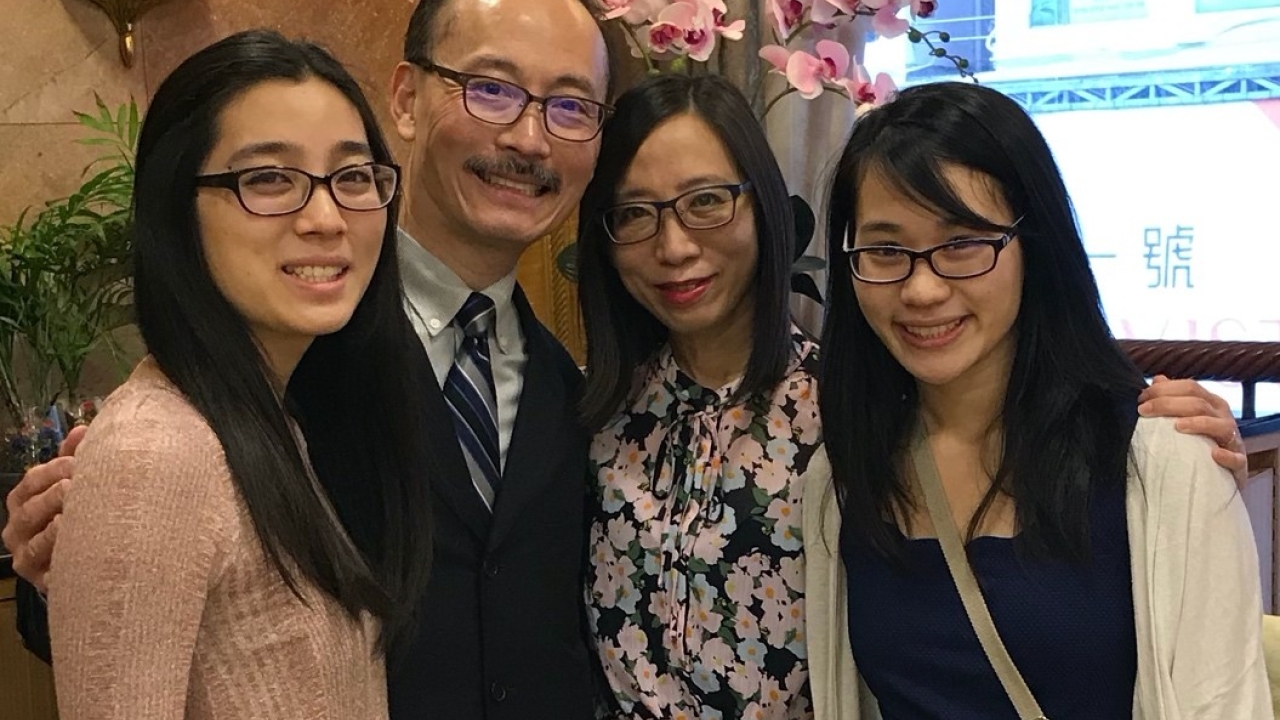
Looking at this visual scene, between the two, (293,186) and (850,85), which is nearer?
(293,186)

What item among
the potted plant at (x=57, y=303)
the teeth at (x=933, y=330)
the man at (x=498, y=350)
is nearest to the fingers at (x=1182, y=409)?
the teeth at (x=933, y=330)

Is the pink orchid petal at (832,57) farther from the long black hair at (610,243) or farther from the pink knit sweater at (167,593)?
the pink knit sweater at (167,593)

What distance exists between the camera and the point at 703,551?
1561 millimetres

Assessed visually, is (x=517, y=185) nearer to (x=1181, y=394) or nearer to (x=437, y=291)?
(x=437, y=291)

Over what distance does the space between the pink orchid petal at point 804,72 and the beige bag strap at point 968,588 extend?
78cm

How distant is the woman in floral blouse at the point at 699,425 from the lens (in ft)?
5.10

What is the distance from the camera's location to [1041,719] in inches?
50.9

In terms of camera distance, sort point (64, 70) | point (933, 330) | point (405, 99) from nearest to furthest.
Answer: point (933, 330)
point (405, 99)
point (64, 70)

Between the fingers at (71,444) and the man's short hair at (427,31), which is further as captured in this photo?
the man's short hair at (427,31)

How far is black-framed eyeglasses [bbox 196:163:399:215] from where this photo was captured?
1.13m

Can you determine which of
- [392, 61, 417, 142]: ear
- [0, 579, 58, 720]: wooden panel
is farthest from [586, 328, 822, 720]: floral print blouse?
[0, 579, 58, 720]: wooden panel

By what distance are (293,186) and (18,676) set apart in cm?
133

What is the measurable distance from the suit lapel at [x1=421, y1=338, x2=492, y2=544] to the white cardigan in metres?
0.71

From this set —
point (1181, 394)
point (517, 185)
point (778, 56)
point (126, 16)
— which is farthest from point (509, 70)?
point (126, 16)
